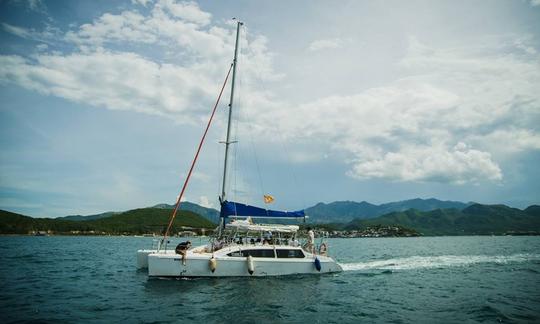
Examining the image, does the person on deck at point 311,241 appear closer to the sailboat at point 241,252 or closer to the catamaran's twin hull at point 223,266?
the sailboat at point 241,252

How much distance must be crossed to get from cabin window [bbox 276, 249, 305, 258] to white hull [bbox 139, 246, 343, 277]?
28 centimetres

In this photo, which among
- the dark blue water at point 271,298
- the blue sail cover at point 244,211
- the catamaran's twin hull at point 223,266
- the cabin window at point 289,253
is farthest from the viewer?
the cabin window at point 289,253

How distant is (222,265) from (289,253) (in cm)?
485

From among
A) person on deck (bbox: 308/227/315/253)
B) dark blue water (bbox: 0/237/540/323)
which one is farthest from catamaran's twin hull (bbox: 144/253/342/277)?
person on deck (bbox: 308/227/315/253)

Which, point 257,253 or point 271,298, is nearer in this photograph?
point 271,298

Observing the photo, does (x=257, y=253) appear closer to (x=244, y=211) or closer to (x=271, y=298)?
(x=244, y=211)

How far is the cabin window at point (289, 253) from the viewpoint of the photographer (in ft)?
79.1

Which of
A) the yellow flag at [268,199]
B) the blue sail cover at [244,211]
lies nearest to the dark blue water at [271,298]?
the blue sail cover at [244,211]

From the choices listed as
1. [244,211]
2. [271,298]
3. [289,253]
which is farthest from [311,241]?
[271,298]

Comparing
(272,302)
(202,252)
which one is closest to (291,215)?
(202,252)

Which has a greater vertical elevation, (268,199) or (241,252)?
(268,199)

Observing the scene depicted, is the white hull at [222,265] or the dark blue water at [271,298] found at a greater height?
the white hull at [222,265]

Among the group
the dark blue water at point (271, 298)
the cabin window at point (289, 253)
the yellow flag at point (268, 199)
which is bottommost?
the dark blue water at point (271, 298)

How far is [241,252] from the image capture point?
23000 millimetres
